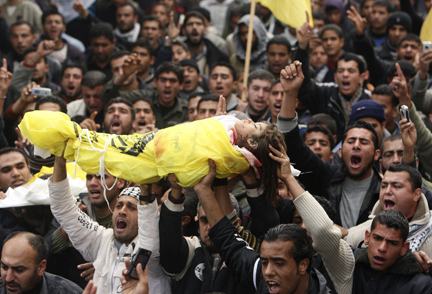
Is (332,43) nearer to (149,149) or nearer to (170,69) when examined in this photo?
(170,69)

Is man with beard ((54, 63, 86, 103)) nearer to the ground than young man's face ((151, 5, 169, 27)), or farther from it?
nearer to the ground

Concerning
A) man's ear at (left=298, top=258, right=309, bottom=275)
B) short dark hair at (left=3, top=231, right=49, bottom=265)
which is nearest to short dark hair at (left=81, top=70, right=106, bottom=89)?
short dark hair at (left=3, top=231, right=49, bottom=265)

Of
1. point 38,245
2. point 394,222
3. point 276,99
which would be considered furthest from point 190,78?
point 394,222

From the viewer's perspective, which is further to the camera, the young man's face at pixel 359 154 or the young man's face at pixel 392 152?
the young man's face at pixel 392 152

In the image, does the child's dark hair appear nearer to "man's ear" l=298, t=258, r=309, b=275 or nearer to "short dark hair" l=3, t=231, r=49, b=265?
"man's ear" l=298, t=258, r=309, b=275

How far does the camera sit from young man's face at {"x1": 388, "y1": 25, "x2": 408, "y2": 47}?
9.99m

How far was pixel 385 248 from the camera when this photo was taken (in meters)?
4.34

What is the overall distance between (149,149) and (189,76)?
15.8ft

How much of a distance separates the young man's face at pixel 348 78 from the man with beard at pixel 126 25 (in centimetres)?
431

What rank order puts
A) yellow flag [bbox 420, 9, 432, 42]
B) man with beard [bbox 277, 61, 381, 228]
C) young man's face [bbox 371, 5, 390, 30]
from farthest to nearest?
young man's face [bbox 371, 5, 390, 30]
yellow flag [bbox 420, 9, 432, 42]
man with beard [bbox 277, 61, 381, 228]

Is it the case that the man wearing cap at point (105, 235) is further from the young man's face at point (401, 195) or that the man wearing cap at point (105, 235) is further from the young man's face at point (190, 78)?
the young man's face at point (190, 78)

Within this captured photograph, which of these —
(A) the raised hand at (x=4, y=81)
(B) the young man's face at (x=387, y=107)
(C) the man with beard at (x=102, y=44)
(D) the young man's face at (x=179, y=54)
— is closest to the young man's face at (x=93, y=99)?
(A) the raised hand at (x=4, y=81)

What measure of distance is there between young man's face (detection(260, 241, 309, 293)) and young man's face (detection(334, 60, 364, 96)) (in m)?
4.11

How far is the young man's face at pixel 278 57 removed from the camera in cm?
911
